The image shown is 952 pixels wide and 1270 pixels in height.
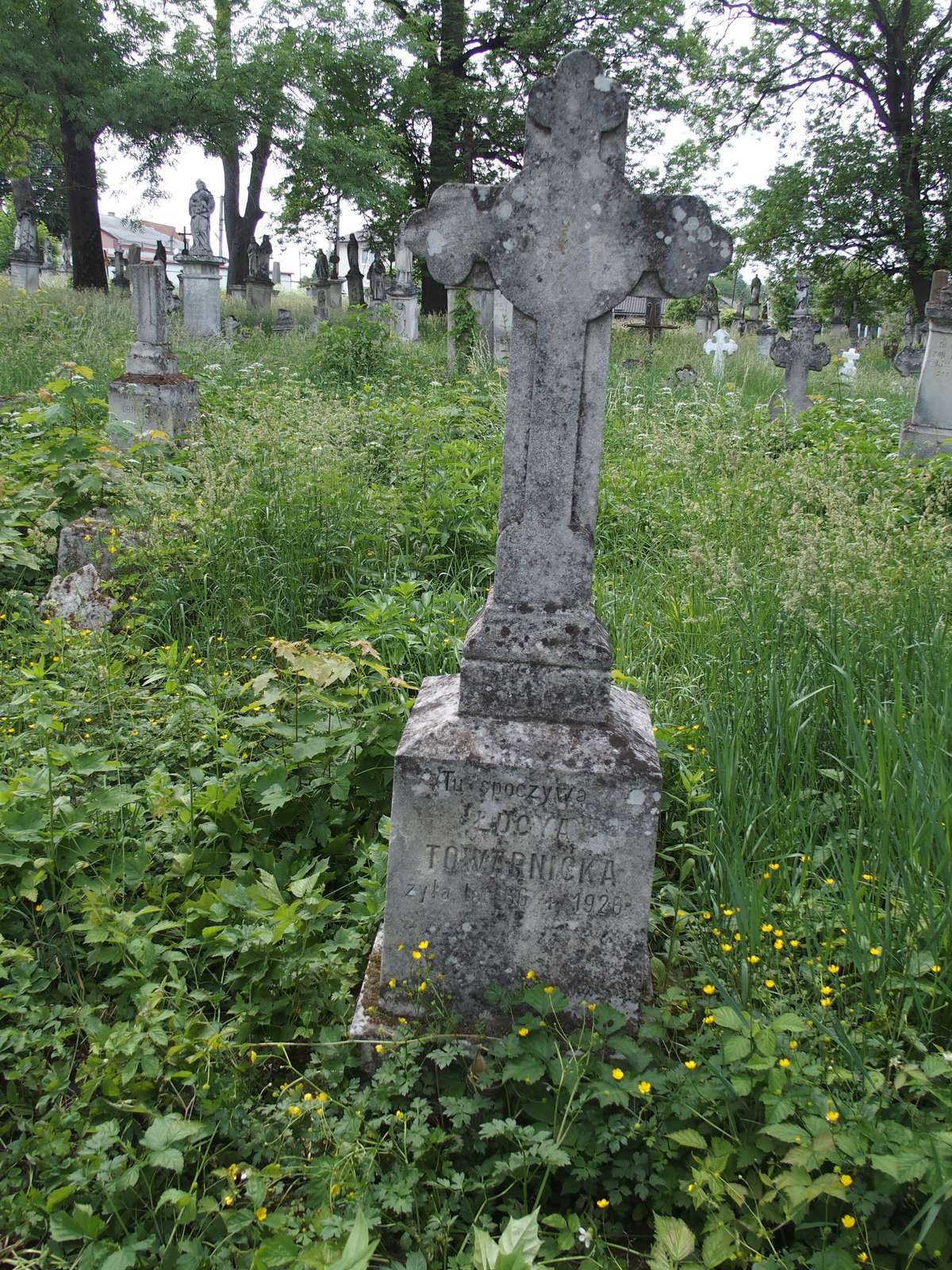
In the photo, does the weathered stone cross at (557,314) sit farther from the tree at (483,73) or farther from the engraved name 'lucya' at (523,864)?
the tree at (483,73)

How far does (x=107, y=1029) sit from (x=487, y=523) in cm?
342

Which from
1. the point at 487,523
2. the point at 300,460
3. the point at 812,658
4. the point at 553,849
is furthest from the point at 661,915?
the point at 300,460

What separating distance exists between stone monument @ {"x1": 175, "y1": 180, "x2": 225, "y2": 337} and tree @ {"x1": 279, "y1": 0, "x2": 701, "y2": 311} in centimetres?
697

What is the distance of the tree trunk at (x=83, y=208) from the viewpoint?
1781cm

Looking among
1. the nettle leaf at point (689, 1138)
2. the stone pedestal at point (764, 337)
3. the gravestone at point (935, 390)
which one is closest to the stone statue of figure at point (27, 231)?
the stone pedestal at point (764, 337)

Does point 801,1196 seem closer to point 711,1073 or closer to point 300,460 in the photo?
point 711,1073

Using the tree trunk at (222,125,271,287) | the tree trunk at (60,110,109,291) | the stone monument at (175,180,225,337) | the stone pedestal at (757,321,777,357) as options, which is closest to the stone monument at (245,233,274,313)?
the tree trunk at (222,125,271,287)

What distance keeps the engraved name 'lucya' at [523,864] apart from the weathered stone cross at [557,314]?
0.36 metres

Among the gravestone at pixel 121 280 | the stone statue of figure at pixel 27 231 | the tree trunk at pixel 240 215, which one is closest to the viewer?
the gravestone at pixel 121 280

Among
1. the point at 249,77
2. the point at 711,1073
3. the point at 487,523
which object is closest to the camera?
the point at 711,1073

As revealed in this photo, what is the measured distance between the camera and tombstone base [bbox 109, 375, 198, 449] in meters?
6.80

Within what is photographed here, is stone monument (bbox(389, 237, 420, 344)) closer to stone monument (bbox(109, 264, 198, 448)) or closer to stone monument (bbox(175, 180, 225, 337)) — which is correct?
stone monument (bbox(175, 180, 225, 337))

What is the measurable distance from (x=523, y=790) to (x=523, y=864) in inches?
8.1

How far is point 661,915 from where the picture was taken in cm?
259
